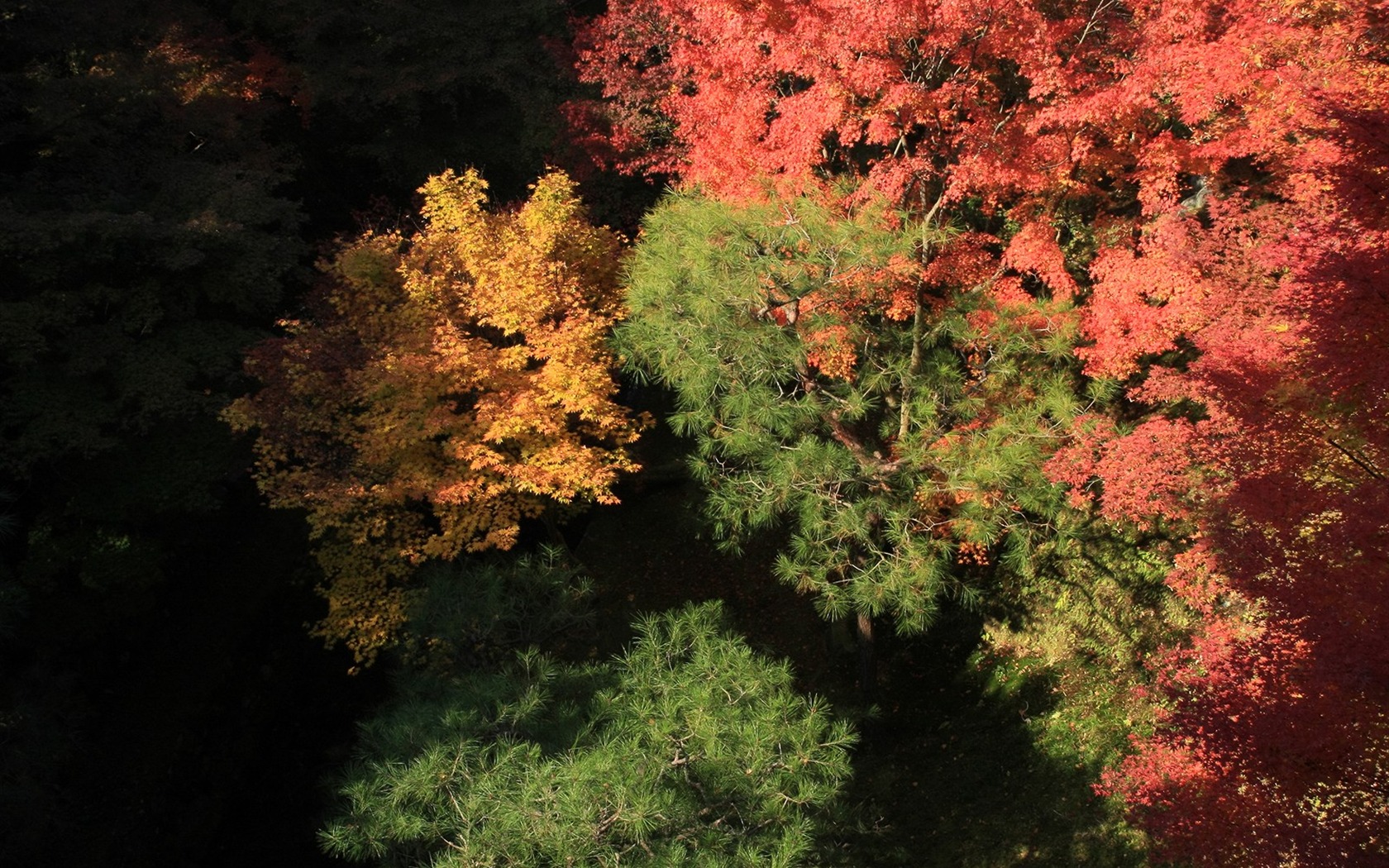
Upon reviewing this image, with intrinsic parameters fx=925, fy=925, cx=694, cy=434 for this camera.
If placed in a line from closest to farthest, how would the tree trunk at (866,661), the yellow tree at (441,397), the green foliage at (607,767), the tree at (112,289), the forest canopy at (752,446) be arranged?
the green foliage at (607,767) → the forest canopy at (752,446) → the tree at (112,289) → the yellow tree at (441,397) → the tree trunk at (866,661)

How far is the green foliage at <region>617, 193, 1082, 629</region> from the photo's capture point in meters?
10.6

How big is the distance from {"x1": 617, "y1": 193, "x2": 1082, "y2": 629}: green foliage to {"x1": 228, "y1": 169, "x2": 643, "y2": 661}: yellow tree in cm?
128

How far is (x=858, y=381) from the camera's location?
11.8m

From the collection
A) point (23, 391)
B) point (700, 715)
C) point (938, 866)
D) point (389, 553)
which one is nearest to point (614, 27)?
point (389, 553)

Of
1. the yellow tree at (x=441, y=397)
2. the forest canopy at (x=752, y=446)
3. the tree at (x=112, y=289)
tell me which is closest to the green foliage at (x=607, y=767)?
the forest canopy at (x=752, y=446)

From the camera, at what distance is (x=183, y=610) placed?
573 inches

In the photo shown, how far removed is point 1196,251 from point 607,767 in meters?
7.27

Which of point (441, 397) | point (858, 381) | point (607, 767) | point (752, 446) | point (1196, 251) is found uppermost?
point (1196, 251)

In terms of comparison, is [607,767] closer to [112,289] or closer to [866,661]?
[866,661]

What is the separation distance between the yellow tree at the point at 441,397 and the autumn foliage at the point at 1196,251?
103 inches

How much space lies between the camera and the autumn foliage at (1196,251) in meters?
5.63

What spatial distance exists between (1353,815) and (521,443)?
31.1 ft

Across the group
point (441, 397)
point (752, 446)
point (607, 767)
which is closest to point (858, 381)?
point (752, 446)

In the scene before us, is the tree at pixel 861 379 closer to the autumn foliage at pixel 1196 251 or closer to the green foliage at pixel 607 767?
the autumn foliage at pixel 1196 251
